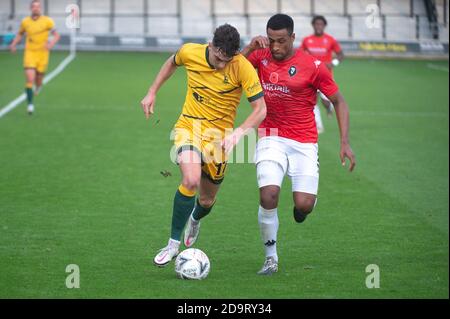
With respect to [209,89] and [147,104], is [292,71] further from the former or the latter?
→ [147,104]

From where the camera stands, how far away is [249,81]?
9.28 meters

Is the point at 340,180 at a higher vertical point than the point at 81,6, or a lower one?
lower

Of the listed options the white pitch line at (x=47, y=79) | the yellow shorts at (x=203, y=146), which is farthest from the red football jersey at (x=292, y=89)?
the white pitch line at (x=47, y=79)

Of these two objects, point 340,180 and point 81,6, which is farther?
point 81,6

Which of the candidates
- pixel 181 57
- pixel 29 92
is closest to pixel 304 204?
pixel 181 57

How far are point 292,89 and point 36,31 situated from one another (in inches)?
574

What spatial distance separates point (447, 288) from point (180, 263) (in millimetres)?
2461

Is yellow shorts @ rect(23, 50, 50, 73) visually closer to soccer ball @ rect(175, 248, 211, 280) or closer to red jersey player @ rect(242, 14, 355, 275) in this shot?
red jersey player @ rect(242, 14, 355, 275)

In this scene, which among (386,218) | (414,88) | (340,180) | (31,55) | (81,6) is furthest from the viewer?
(81,6)

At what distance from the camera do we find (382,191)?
14094 millimetres

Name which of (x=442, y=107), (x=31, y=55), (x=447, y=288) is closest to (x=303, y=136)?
(x=447, y=288)

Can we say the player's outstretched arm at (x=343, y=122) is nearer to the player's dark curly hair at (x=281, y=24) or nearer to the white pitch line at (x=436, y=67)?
the player's dark curly hair at (x=281, y=24)

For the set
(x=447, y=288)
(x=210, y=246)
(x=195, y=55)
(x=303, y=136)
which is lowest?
(x=447, y=288)

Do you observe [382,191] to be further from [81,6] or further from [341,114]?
[81,6]
